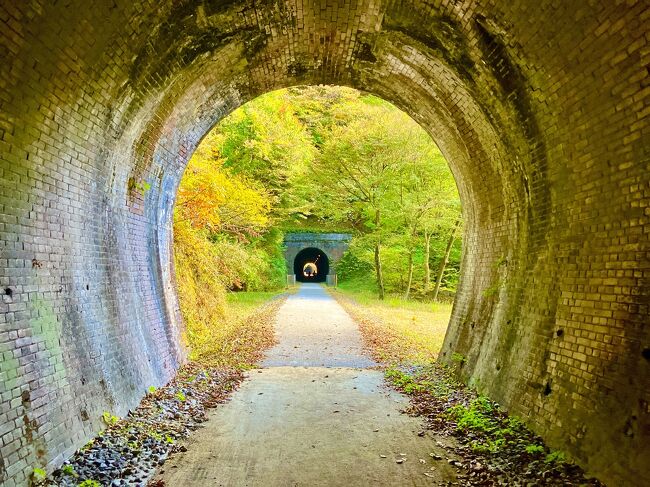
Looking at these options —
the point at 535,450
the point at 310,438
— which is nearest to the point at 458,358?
the point at 535,450

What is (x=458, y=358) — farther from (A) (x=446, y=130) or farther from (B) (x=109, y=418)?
(B) (x=109, y=418)

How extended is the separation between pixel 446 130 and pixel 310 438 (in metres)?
6.21

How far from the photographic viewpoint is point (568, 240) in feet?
18.4

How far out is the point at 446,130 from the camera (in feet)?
30.7

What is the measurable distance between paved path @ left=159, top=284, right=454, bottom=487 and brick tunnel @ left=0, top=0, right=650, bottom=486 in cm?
126

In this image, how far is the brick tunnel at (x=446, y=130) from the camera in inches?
168

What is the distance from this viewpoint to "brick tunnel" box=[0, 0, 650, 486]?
14.0ft

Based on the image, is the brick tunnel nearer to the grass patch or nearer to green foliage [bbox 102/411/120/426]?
green foliage [bbox 102/411/120/426]

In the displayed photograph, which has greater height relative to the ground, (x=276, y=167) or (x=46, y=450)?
(x=276, y=167)

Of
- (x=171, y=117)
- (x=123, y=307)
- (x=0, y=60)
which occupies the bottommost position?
(x=123, y=307)

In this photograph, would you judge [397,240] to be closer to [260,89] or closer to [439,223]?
[439,223]

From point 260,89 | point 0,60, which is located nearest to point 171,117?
point 260,89

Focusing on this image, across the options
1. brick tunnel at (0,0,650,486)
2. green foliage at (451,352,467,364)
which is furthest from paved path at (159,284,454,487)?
green foliage at (451,352,467,364)

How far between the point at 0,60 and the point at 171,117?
4.29 meters
